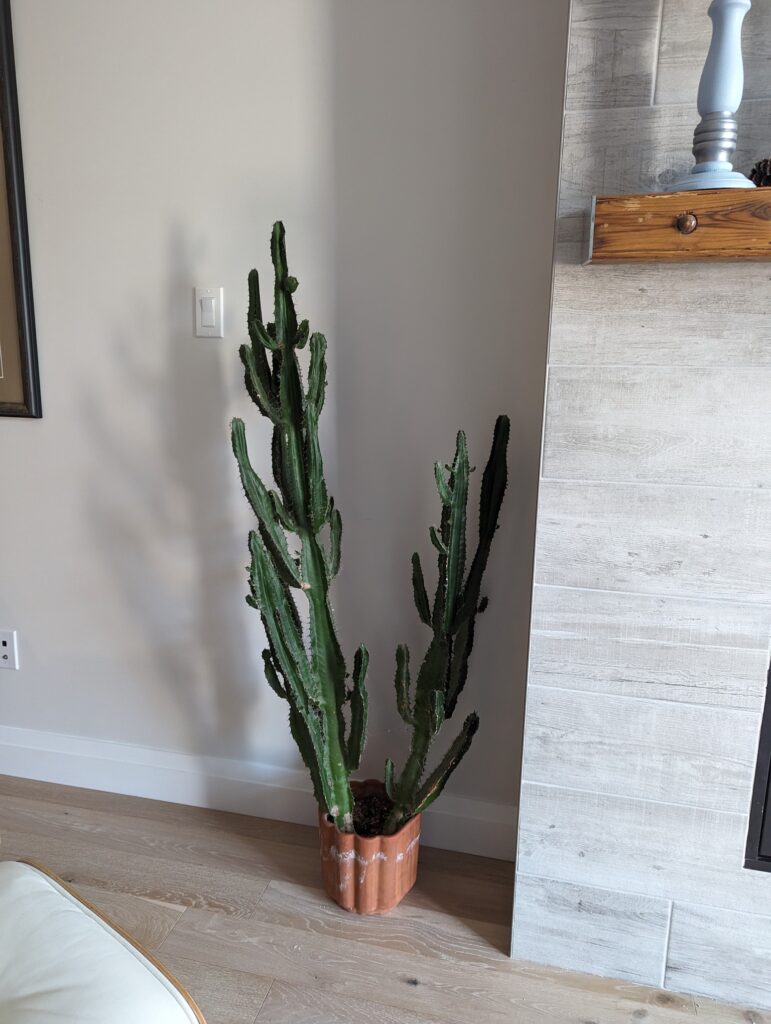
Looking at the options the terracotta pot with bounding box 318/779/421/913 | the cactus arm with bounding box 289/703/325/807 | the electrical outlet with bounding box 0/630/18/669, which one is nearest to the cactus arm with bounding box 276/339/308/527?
the cactus arm with bounding box 289/703/325/807

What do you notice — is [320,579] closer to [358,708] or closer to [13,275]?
[358,708]

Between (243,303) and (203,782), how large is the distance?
1218 millimetres

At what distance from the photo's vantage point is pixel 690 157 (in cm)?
120

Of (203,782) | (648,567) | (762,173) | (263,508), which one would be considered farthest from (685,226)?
(203,782)

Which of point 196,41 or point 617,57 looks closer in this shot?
point 617,57

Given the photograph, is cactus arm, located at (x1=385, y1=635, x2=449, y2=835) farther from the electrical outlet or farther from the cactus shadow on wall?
the electrical outlet

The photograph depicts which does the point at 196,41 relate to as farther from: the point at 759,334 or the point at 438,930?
the point at 438,930

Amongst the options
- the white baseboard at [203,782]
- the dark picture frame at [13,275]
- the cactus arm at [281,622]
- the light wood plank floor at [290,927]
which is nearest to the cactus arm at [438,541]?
the cactus arm at [281,622]

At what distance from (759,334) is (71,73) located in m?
1.57

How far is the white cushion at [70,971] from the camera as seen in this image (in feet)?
2.90

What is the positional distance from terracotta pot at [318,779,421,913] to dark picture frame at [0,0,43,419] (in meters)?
1.25

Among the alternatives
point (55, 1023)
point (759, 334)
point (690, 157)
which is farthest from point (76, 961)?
point (690, 157)

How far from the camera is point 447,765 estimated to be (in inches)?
63.8

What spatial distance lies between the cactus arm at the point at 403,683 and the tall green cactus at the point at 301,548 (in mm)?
77
